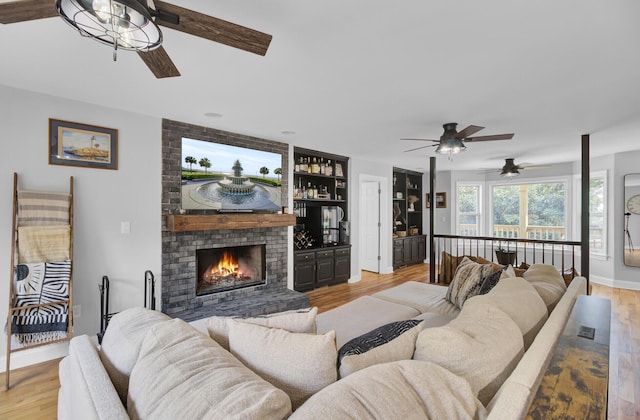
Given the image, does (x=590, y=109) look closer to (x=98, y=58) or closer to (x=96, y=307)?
(x=98, y=58)

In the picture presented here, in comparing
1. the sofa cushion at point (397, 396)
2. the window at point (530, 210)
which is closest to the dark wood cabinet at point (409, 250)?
the window at point (530, 210)

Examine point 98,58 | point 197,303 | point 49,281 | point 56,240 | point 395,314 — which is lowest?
point 197,303

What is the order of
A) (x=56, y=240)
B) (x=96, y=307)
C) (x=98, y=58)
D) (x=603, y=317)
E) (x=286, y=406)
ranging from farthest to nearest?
(x=96, y=307), (x=56, y=240), (x=98, y=58), (x=603, y=317), (x=286, y=406)

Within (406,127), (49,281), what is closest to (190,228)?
(49,281)

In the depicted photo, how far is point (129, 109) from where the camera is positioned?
3227 millimetres

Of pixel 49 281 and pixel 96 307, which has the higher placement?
pixel 49 281

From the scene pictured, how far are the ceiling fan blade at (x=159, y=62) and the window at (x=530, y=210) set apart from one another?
780 cm

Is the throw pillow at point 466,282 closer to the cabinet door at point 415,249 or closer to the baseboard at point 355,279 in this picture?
the baseboard at point 355,279

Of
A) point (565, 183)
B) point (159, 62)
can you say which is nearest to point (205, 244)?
point (159, 62)

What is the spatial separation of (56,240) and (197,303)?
1.61m

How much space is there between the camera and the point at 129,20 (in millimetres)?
1263

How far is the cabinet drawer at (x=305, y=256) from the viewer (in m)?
5.04

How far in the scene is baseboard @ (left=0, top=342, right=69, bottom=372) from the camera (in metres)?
2.70

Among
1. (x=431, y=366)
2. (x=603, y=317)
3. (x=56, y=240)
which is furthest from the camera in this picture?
(x=56, y=240)
